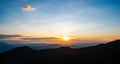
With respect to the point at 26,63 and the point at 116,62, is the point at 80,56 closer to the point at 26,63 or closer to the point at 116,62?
the point at 116,62

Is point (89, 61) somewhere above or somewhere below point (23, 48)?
below

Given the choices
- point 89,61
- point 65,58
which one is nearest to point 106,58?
point 89,61

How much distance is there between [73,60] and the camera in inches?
2518

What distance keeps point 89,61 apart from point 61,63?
35.3 feet

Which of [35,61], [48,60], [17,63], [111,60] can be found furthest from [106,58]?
[17,63]

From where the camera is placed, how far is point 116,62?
5659cm

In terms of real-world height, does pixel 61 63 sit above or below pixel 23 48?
below

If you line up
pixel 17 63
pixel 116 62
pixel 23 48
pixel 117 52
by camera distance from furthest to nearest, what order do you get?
1. pixel 23 48
2. pixel 17 63
3. pixel 117 52
4. pixel 116 62

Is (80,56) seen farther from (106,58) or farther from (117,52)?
A: (117,52)

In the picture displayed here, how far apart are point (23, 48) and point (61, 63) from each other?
6416 cm

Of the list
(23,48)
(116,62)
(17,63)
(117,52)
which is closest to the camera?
(116,62)

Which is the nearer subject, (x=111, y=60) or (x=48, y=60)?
(x=111, y=60)

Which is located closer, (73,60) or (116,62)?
(116,62)

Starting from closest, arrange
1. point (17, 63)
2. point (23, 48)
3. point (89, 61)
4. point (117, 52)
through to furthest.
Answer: point (89, 61) → point (117, 52) → point (17, 63) → point (23, 48)
